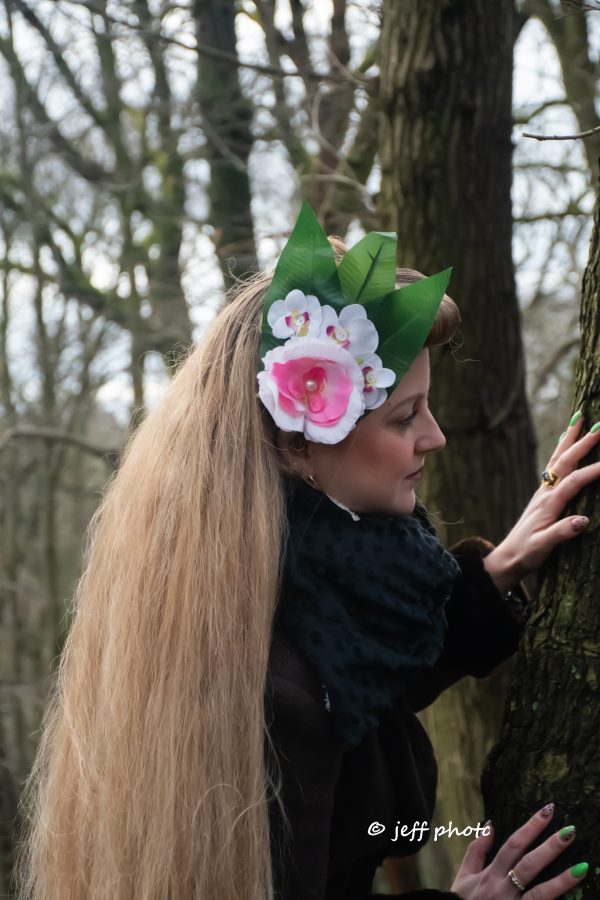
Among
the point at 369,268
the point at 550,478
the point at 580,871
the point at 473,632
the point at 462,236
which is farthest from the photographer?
the point at 462,236

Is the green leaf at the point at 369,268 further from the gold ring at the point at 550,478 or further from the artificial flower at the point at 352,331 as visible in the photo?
the gold ring at the point at 550,478

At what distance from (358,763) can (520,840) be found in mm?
332

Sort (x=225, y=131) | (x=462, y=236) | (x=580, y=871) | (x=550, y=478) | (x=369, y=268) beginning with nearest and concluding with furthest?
(x=580, y=871) → (x=369, y=268) → (x=550, y=478) → (x=462, y=236) → (x=225, y=131)

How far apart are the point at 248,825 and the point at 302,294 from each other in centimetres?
97

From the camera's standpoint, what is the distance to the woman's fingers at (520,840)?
179 centimetres

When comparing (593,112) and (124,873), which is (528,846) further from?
(593,112)

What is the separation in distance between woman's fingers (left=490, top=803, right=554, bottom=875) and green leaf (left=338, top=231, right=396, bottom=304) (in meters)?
1.01

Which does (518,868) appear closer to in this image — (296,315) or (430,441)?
(430,441)

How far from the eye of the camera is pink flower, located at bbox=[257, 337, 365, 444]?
180 cm

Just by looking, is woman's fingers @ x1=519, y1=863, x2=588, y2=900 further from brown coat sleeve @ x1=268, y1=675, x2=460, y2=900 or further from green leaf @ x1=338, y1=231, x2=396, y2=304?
green leaf @ x1=338, y1=231, x2=396, y2=304

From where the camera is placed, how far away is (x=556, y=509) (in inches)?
76.6

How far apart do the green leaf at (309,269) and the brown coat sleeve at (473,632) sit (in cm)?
75

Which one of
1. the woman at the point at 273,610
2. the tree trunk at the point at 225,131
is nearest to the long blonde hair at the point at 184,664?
the woman at the point at 273,610

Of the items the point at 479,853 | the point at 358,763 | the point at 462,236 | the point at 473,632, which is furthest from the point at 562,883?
the point at 462,236
